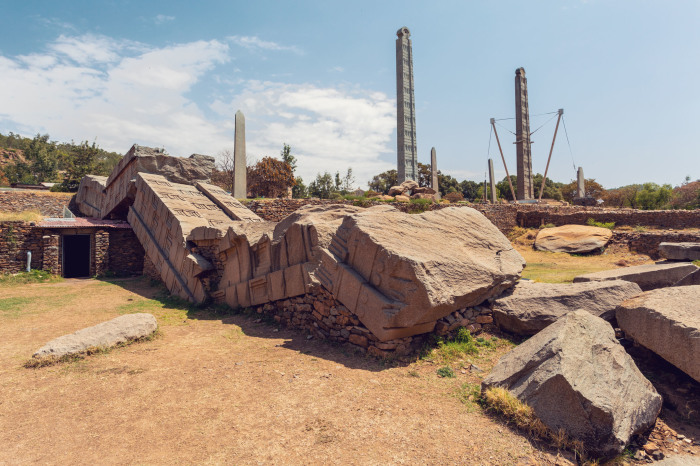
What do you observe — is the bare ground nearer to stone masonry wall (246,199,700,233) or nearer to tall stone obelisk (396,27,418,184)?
stone masonry wall (246,199,700,233)

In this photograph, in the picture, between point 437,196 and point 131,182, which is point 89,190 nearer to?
point 131,182

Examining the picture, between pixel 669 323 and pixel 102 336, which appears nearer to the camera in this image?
pixel 669 323

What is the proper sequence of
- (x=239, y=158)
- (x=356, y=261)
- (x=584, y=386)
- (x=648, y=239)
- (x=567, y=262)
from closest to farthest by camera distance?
(x=584, y=386) → (x=356, y=261) → (x=567, y=262) → (x=648, y=239) → (x=239, y=158)

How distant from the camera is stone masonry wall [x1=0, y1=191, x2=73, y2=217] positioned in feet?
55.2

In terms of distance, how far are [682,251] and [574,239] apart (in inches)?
237

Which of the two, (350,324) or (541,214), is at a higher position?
(541,214)

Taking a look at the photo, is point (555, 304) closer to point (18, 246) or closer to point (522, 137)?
point (18, 246)

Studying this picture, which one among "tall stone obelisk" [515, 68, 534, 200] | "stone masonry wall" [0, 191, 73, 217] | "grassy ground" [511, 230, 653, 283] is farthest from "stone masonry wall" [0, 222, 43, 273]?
"tall stone obelisk" [515, 68, 534, 200]

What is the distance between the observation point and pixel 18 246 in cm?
1094

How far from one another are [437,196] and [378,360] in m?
17.8

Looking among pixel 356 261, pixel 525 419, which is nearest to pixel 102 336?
pixel 356 261

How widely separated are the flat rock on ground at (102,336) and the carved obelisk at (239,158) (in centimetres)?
1093

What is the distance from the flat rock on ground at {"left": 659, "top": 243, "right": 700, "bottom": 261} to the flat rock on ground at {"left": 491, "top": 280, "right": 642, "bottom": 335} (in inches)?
162

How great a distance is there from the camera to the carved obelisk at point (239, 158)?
1631 centimetres
